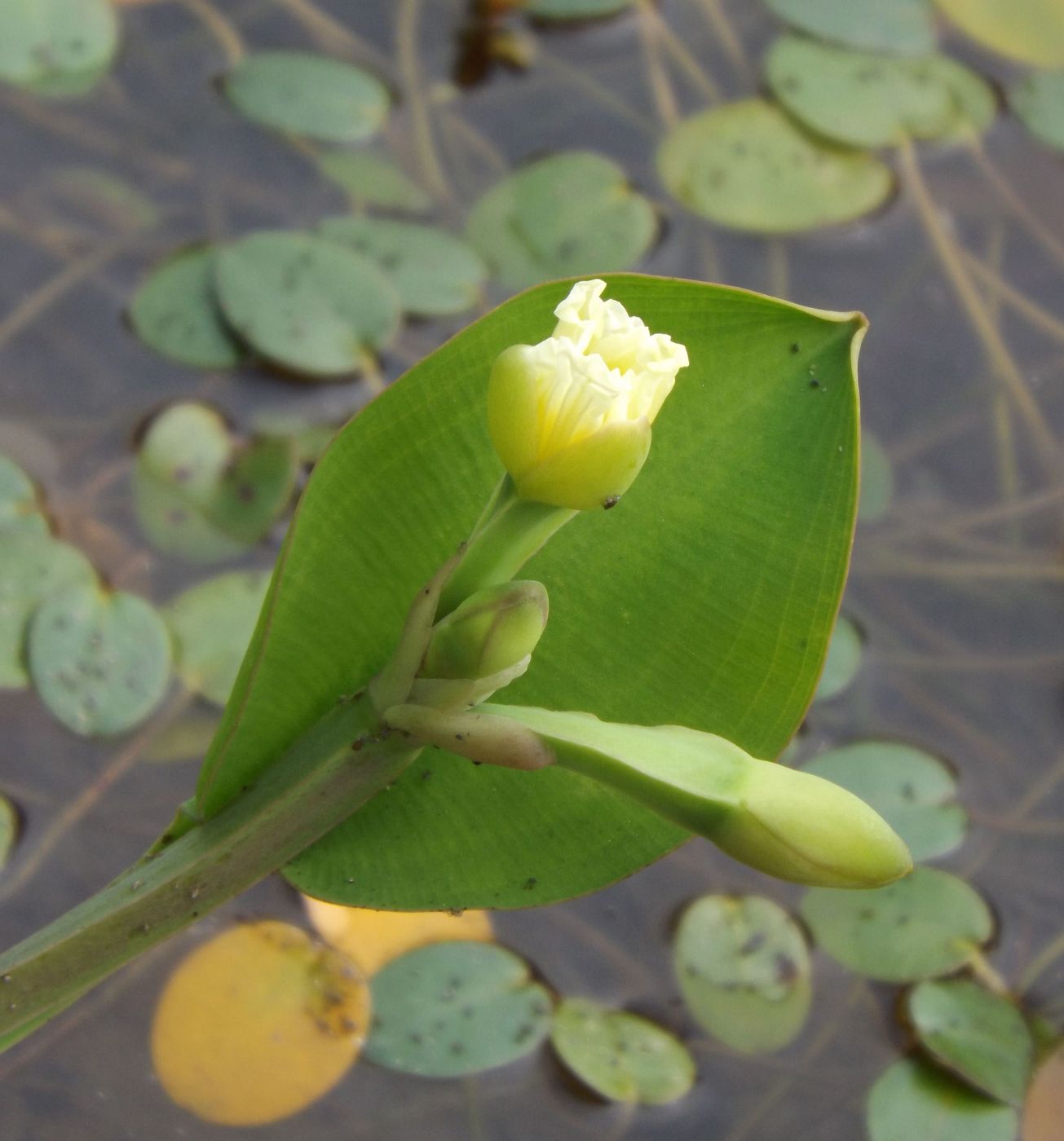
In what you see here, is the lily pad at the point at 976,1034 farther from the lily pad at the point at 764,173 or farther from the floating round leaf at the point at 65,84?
the floating round leaf at the point at 65,84

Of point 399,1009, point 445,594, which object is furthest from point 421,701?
point 399,1009

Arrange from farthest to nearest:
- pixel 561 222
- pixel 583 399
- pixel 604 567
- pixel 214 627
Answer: pixel 561 222 < pixel 214 627 < pixel 604 567 < pixel 583 399

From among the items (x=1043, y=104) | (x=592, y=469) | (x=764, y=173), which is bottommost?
(x=764, y=173)

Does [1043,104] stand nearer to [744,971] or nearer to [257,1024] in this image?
[744,971]

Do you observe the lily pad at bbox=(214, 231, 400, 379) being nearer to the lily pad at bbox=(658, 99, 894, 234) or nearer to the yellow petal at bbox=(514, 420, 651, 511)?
the lily pad at bbox=(658, 99, 894, 234)

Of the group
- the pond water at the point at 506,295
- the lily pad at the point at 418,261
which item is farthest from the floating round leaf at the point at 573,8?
the lily pad at the point at 418,261

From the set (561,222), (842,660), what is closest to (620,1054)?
(842,660)

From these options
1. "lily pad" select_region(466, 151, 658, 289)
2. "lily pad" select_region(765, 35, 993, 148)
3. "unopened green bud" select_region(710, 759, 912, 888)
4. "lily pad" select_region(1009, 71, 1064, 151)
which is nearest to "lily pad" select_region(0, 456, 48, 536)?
"lily pad" select_region(466, 151, 658, 289)
